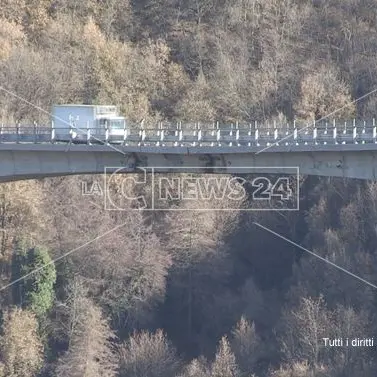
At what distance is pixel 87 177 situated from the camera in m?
113

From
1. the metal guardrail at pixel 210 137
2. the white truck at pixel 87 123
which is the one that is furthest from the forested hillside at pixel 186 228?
the metal guardrail at pixel 210 137

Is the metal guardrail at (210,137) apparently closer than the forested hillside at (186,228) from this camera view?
Yes

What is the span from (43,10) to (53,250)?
109ft

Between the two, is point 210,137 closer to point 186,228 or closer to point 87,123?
point 87,123

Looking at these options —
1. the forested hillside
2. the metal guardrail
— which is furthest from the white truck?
the forested hillside

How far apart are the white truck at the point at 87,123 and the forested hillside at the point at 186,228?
31.5ft

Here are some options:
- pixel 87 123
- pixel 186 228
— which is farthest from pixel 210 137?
pixel 186 228

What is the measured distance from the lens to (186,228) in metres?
108

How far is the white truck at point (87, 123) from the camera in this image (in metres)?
82.9

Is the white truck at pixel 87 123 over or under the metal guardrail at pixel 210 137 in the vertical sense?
over

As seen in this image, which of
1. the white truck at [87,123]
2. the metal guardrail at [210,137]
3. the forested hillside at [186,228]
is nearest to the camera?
the metal guardrail at [210,137]

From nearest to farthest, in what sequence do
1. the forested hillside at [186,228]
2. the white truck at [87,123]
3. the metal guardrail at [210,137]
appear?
the metal guardrail at [210,137], the white truck at [87,123], the forested hillside at [186,228]

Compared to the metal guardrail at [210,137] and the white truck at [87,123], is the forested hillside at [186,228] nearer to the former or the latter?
the white truck at [87,123]

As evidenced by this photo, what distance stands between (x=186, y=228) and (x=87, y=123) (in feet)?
56.6
